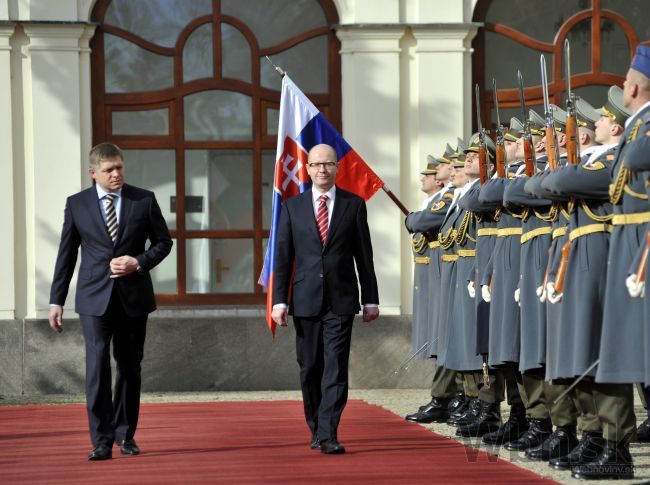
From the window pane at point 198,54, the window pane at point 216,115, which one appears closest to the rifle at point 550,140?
the window pane at point 216,115

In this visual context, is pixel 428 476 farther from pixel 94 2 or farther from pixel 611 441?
pixel 94 2

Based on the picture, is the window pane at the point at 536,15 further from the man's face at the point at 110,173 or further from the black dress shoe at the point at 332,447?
the black dress shoe at the point at 332,447

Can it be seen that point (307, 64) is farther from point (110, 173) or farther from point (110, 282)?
point (110, 282)

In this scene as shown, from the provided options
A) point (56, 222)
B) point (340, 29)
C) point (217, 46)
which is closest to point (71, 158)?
point (56, 222)

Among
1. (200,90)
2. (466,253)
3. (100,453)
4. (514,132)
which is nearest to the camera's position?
(100,453)

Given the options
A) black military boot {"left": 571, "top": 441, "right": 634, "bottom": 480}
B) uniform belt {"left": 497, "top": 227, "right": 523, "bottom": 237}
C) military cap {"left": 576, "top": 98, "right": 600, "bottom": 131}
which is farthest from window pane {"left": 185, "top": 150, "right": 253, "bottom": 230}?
black military boot {"left": 571, "top": 441, "right": 634, "bottom": 480}

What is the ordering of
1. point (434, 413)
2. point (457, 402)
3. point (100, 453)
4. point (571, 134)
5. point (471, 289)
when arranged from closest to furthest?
point (571, 134) → point (100, 453) → point (471, 289) → point (434, 413) → point (457, 402)

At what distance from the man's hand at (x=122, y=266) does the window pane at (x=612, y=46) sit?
297 inches

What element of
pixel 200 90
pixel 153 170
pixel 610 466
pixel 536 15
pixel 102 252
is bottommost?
pixel 610 466

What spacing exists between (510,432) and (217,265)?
19.9ft

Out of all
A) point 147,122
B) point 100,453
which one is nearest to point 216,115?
point 147,122

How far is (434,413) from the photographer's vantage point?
11.5 m

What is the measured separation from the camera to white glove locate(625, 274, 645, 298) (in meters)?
7.07

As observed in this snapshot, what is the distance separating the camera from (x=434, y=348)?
1153cm
